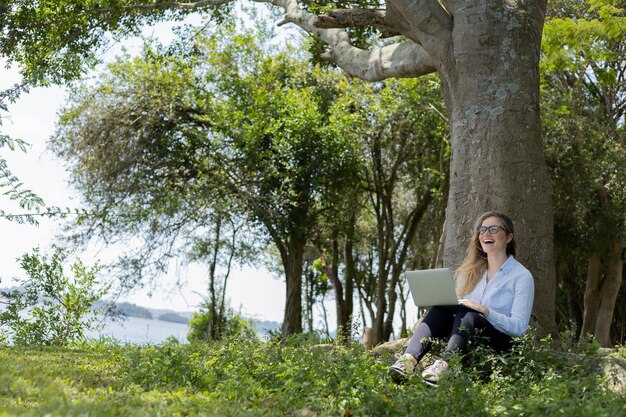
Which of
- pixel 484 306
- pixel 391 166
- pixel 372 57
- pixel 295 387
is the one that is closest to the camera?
pixel 295 387

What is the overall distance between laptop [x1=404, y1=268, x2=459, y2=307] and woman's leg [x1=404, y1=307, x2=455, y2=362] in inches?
4.4

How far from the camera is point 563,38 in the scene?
1334 cm

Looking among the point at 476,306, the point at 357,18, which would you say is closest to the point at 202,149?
the point at 357,18

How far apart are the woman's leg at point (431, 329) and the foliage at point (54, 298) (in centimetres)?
618

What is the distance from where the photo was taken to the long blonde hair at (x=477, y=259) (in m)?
7.01

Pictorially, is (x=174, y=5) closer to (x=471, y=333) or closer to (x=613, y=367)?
(x=471, y=333)

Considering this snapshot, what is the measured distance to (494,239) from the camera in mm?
6945

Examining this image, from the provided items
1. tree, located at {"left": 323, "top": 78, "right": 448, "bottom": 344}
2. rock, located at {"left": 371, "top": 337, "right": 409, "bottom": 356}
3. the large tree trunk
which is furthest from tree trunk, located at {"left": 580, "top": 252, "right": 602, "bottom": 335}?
rock, located at {"left": 371, "top": 337, "right": 409, "bottom": 356}

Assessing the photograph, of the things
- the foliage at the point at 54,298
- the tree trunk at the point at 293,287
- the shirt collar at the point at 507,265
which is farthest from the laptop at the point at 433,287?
the tree trunk at the point at 293,287

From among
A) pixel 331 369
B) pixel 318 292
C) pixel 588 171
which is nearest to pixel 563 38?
pixel 588 171

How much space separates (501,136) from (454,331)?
8.41 feet

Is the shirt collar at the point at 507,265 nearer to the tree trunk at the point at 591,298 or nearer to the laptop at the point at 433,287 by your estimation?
the laptop at the point at 433,287

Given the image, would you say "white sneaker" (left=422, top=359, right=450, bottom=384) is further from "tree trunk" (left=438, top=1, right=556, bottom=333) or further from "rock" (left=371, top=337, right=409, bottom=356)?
"tree trunk" (left=438, top=1, right=556, bottom=333)

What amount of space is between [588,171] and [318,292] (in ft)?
41.0
